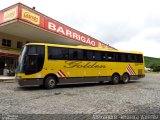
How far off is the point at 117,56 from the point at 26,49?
8628 mm

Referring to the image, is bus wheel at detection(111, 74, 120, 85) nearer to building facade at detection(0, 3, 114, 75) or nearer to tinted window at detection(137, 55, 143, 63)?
tinted window at detection(137, 55, 143, 63)

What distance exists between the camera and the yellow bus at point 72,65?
13.0m

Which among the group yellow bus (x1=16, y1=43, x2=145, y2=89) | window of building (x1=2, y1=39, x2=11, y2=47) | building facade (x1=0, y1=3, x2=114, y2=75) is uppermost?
building facade (x1=0, y1=3, x2=114, y2=75)

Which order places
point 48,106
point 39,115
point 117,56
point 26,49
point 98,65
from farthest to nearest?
point 117,56, point 98,65, point 26,49, point 48,106, point 39,115

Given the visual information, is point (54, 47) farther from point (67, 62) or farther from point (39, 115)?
point (39, 115)

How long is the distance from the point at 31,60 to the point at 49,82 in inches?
79.3

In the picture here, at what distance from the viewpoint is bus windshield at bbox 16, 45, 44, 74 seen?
1283cm

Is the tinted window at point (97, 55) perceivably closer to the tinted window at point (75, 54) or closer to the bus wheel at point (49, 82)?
the tinted window at point (75, 54)

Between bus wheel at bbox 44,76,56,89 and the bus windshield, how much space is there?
1000mm

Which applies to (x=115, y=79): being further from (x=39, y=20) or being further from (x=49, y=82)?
(x=39, y=20)

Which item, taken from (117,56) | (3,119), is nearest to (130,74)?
(117,56)

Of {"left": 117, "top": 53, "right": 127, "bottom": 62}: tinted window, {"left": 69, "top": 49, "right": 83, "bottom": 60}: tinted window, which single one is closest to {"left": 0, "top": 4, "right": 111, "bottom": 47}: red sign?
{"left": 69, "top": 49, "right": 83, "bottom": 60}: tinted window

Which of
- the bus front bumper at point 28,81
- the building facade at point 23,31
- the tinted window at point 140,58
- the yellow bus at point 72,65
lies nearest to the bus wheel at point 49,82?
the yellow bus at point 72,65

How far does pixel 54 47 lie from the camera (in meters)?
14.2
